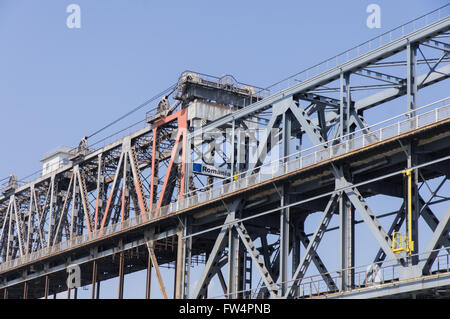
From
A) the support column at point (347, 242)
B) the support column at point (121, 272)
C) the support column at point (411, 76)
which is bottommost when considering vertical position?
the support column at point (347, 242)

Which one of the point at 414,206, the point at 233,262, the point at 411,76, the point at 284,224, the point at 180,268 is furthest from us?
the point at 180,268

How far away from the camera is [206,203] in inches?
3324

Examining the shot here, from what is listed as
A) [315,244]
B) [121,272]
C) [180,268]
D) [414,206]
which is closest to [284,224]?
[315,244]

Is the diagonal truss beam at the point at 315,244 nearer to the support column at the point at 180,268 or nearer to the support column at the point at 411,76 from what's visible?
the support column at the point at 411,76

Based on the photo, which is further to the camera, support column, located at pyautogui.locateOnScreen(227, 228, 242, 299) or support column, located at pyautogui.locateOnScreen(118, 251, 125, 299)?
A: support column, located at pyautogui.locateOnScreen(118, 251, 125, 299)

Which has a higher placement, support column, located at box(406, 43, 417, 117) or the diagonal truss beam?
support column, located at box(406, 43, 417, 117)

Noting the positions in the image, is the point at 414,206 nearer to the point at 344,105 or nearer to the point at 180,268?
the point at 344,105

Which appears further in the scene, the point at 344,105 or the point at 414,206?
the point at 344,105

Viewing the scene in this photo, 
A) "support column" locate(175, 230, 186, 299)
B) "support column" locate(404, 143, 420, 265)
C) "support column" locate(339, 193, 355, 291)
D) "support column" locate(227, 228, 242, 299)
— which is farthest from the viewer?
"support column" locate(175, 230, 186, 299)

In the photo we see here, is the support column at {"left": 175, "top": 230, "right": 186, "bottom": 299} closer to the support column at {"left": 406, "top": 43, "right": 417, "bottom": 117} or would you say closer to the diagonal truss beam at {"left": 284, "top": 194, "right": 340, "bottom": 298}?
the diagonal truss beam at {"left": 284, "top": 194, "right": 340, "bottom": 298}
